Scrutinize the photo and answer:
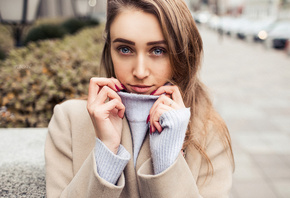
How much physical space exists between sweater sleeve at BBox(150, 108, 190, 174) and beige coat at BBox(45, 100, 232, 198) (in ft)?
0.13

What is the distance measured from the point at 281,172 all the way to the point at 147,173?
3.12 metres

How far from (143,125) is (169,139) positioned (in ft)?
0.71

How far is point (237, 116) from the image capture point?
5844 mm

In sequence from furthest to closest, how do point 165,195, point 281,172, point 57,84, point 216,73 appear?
1. point 216,73
2. point 281,172
3. point 57,84
4. point 165,195

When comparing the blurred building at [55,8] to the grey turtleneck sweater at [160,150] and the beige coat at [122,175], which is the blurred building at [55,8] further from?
the grey turtleneck sweater at [160,150]

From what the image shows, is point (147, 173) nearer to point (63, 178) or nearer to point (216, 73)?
point (63, 178)

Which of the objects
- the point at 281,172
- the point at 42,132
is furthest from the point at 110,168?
the point at 281,172

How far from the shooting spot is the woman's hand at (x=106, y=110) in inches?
48.5

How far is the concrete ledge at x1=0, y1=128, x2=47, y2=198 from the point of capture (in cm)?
160

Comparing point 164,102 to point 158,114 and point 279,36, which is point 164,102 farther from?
point 279,36

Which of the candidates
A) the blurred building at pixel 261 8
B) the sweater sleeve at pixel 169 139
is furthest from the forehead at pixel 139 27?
the blurred building at pixel 261 8

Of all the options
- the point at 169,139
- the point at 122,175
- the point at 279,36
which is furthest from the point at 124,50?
the point at 279,36

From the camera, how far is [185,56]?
1.42 m

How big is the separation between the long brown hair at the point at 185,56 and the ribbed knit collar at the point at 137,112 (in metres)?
0.20
